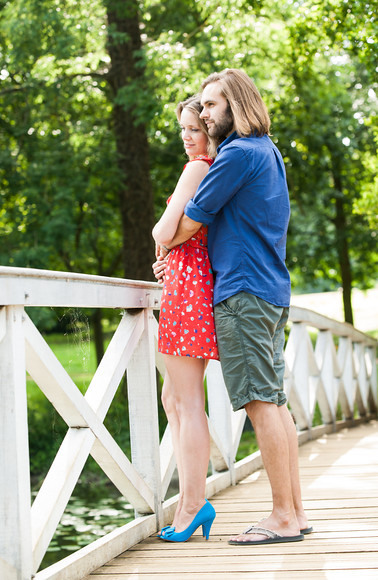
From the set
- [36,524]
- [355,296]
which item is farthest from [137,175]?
[355,296]

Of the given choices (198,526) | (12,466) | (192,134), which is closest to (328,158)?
(192,134)

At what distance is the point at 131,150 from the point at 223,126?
28.9 ft

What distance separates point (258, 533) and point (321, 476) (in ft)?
5.57

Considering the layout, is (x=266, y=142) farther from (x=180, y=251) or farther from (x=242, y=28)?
(x=242, y=28)

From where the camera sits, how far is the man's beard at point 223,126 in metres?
2.95

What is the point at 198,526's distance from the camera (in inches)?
120

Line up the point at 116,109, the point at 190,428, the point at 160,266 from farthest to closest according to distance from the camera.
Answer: the point at 116,109, the point at 160,266, the point at 190,428

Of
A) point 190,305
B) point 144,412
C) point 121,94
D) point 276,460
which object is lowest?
point 276,460

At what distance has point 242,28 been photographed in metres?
10.1

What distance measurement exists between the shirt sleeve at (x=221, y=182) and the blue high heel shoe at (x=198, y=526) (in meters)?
1.07

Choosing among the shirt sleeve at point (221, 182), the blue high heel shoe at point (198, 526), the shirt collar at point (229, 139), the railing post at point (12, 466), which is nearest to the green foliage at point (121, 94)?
the shirt collar at point (229, 139)

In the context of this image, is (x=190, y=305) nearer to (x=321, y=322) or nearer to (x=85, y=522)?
(x=321, y=322)

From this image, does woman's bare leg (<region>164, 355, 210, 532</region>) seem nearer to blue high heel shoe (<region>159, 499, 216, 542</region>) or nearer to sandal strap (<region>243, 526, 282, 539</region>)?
blue high heel shoe (<region>159, 499, 216, 542</region>)

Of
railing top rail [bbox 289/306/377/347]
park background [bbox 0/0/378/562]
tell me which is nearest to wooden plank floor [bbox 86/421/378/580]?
railing top rail [bbox 289/306/377/347]
